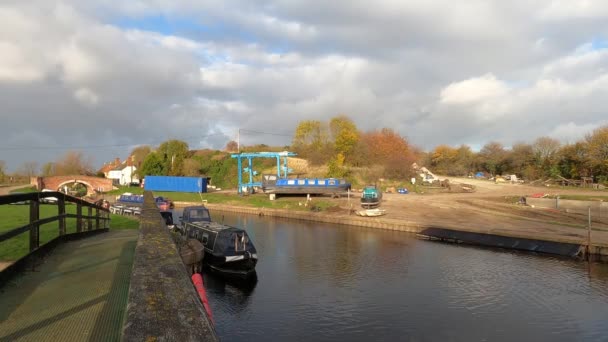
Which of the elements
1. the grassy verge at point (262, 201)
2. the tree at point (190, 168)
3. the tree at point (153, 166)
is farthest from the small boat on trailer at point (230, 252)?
the tree at point (153, 166)

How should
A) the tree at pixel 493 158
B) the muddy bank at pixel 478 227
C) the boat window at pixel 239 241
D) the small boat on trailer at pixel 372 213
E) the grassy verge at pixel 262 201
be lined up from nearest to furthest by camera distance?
the boat window at pixel 239 241 < the muddy bank at pixel 478 227 < the small boat on trailer at pixel 372 213 < the grassy verge at pixel 262 201 < the tree at pixel 493 158

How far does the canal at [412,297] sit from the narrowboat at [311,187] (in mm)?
27719

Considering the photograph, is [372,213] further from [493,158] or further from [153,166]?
[493,158]

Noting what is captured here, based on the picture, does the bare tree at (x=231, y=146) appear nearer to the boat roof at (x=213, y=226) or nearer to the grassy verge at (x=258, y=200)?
the grassy verge at (x=258, y=200)

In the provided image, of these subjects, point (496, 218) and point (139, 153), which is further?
point (139, 153)

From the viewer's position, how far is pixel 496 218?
3872cm

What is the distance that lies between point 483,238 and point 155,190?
62.6m

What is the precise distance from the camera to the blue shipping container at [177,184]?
7488 centimetres

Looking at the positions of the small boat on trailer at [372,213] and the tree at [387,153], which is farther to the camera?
the tree at [387,153]

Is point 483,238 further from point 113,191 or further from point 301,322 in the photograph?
point 113,191

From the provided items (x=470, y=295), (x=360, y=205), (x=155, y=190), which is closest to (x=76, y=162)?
(x=155, y=190)

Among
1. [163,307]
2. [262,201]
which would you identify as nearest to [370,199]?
[262,201]

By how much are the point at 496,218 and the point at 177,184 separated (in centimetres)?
5575

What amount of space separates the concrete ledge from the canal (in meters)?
11.4
